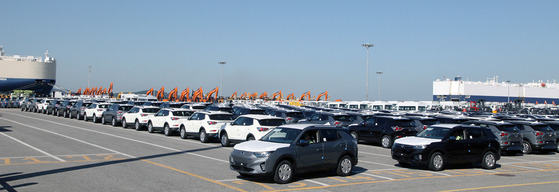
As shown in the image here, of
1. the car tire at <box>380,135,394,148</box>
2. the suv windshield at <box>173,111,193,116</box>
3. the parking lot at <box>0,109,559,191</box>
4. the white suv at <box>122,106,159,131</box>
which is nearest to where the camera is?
the parking lot at <box>0,109,559,191</box>

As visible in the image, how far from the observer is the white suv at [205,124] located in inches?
867

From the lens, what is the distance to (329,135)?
12.7m

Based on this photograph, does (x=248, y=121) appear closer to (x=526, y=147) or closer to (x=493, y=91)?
(x=526, y=147)

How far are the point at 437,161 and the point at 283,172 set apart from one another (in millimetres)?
5709

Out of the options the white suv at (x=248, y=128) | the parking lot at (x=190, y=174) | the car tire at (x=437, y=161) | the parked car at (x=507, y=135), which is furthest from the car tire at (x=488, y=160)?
the white suv at (x=248, y=128)

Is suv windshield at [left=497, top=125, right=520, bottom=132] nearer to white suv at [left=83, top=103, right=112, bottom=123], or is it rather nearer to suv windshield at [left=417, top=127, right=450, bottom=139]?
suv windshield at [left=417, top=127, right=450, bottom=139]

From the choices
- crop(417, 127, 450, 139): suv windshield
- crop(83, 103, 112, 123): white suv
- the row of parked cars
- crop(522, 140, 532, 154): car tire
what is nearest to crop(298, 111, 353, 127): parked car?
the row of parked cars

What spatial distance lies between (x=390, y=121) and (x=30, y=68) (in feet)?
441

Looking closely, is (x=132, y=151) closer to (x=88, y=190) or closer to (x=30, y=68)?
(x=88, y=190)

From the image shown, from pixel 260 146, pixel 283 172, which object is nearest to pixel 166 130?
pixel 260 146

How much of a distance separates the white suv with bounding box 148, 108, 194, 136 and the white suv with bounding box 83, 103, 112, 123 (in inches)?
382

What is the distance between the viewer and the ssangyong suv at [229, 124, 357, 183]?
1108 centimetres

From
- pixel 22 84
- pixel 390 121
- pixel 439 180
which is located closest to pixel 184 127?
pixel 390 121

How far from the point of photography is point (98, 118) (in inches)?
1396
